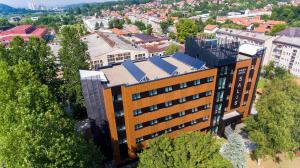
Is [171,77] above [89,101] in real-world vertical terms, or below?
above

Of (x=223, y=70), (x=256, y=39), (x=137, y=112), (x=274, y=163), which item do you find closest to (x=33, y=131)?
(x=137, y=112)

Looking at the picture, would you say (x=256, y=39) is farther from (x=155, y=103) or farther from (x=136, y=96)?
(x=136, y=96)

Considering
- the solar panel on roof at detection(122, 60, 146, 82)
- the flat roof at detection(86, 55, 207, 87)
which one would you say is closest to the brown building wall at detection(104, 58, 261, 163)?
the solar panel on roof at detection(122, 60, 146, 82)

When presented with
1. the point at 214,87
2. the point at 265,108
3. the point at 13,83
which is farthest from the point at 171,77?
the point at 13,83

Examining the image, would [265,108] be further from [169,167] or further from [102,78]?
[102,78]

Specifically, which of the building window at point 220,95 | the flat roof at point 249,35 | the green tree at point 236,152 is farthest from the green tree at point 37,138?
the flat roof at point 249,35

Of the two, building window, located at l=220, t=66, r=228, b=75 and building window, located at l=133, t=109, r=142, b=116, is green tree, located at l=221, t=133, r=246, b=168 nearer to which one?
building window, located at l=220, t=66, r=228, b=75
